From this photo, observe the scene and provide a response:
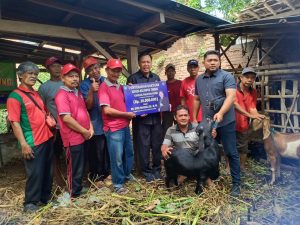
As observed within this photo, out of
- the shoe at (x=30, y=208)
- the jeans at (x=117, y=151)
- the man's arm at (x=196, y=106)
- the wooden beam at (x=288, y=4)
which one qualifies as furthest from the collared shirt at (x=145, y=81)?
the wooden beam at (x=288, y=4)

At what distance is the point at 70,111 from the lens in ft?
12.2

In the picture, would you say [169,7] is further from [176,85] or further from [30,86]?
[30,86]

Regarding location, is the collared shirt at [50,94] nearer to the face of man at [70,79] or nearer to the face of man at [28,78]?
Result: the face of man at [70,79]

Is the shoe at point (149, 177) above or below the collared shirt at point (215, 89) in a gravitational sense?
below

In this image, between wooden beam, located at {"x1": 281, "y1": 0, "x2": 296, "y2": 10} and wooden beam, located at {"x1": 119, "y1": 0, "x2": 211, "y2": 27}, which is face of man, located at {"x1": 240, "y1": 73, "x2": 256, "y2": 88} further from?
wooden beam, located at {"x1": 281, "y1": 0, "x2": 296, "y2": 10}

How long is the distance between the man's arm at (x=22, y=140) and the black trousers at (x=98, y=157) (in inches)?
42.8

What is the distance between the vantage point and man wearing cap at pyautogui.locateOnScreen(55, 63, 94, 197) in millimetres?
3658

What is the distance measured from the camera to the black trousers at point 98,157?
4.52 metres

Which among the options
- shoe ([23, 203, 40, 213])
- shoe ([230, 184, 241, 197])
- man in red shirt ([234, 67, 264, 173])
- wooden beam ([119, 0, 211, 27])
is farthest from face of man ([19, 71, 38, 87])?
man in red shirt ([234, 67, 264, 173])

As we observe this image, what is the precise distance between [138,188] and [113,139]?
0.83m

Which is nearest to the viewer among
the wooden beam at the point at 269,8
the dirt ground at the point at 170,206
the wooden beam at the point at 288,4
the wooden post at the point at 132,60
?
the dirt ground at the point at 170,206

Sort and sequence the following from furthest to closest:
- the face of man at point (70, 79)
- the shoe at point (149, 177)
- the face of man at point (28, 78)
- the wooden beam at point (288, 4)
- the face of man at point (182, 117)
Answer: the wooden beam at point (288, 4) < the shoe at point (149, 177) < the face of man at point (182, 117) < the face of man at point (70, 79) < the face of man at point (28, 78)

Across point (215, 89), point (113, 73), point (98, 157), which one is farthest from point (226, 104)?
point (98, 157)

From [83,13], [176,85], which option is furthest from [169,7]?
[176,85]
